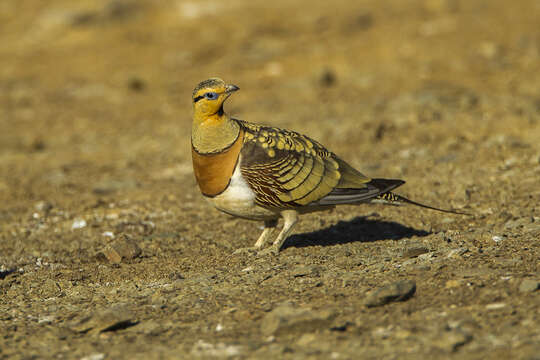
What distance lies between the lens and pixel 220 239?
7.68m

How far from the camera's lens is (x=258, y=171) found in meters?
6.29

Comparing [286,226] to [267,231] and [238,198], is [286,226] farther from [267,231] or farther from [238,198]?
[238,198]

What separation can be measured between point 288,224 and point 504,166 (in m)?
3.83

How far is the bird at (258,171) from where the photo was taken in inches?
247

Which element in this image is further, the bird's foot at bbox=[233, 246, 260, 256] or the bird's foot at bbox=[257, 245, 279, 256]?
the bird's foot at bbox=[233, 246, 260, 256]

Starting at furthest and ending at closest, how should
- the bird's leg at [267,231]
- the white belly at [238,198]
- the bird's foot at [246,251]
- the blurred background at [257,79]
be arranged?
the blurred background at [257,79]
the bird's leg at [267,231]
the bird's foot at [246,251]
the white belly at [238,198]

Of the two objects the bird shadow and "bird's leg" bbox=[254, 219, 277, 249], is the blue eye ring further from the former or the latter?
the bird shadow

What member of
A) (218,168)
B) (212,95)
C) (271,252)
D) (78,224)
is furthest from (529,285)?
(78,224)

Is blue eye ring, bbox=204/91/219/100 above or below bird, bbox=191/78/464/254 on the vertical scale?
above

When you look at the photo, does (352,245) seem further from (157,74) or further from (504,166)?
(157,74)

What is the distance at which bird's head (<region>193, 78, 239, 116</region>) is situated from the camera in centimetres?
630

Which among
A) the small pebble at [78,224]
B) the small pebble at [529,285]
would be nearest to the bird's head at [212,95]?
the small pebble at [529,285]

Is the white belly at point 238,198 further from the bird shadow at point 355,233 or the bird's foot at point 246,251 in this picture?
the bird shadow at point 355,233

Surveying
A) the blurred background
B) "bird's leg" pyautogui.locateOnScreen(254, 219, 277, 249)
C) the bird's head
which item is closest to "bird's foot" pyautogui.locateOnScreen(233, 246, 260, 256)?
"bird's leg" pyautogui.locateOnScreen(254, 219, 277, 249)
